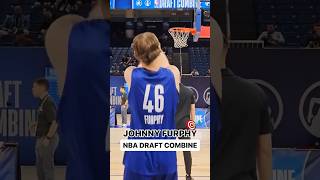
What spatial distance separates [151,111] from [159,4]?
31.0 feet

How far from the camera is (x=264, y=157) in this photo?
14.5 ft

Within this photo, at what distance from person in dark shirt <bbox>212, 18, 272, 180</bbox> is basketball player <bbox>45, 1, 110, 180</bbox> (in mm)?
1196

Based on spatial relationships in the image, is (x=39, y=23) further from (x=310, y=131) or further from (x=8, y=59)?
(x=310, y=131)

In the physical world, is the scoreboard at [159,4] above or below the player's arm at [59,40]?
above

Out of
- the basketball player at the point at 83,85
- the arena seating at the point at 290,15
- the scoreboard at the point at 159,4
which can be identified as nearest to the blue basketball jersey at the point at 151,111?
the basketball player at the point at 83,85

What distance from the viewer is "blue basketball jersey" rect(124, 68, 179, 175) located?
493 cm

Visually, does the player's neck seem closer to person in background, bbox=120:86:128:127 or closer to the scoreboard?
person in background, bbox=120:86:128:127

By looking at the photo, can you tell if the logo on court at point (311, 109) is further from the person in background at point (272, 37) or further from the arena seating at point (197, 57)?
the arena seating at point (197, 57)

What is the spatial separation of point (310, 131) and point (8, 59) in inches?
128

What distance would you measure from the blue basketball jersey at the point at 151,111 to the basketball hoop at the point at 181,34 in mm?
9547

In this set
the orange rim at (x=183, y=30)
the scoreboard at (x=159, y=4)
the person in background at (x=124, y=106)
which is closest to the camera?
the person in background at (x=124, y=106)

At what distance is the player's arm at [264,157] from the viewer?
440 centimetres

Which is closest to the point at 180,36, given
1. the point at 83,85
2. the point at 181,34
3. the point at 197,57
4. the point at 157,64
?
the point at 181,34

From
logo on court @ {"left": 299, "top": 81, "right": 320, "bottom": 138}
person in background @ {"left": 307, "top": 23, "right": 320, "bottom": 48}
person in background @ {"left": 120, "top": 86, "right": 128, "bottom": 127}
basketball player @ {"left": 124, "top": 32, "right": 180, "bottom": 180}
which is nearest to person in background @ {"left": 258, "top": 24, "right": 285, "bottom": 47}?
person in background @ {"left": 307, "top": 23, "right": 320, "bottom": 48}
